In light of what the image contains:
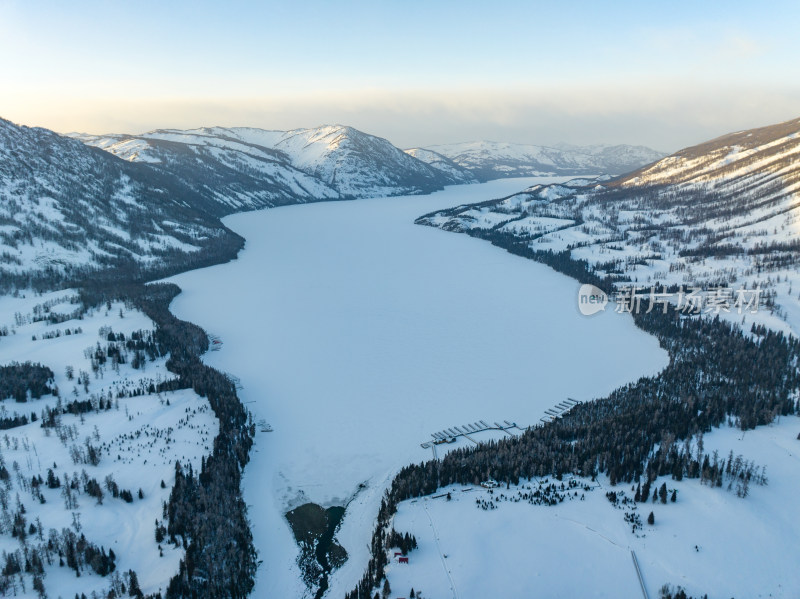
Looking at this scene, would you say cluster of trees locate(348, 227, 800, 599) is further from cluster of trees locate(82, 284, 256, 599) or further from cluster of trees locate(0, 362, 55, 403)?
cluster of trees locate(0, 362, 55, 403)

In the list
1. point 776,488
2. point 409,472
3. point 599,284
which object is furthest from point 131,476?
point 599,284

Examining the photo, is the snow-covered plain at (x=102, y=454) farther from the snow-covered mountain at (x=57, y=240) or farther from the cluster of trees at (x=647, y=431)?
the snow-covered mountain at (x=57, y=240)

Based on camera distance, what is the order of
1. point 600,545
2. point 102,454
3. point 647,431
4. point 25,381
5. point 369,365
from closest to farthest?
point 600,545 → point 102,454 → point 647,431 → point 25,381 → point 369,365

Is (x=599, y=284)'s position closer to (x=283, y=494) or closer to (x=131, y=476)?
(x=283, y=494)

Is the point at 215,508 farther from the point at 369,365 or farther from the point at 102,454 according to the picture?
the point at 369,365

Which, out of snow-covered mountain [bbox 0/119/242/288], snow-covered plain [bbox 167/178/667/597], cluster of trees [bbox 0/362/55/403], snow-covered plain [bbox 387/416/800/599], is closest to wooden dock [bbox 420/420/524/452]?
snow-covered plain [bbox 167/178/667/597]

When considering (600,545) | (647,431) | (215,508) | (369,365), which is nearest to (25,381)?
(215,508)
